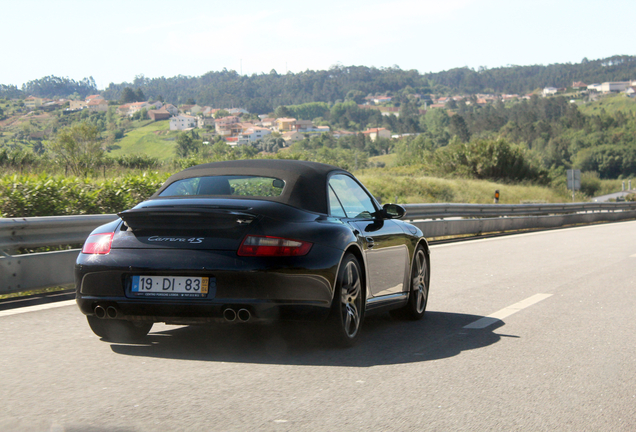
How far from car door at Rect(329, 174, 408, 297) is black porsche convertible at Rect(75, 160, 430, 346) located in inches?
10.2

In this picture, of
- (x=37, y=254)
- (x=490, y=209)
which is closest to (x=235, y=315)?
(x=37, y=254)

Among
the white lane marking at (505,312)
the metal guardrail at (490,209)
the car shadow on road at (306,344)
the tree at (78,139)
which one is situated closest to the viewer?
the car shadow on road at (306,344)

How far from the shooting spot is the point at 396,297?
6.60 m

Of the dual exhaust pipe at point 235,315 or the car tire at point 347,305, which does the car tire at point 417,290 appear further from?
the dual exhaust pipe at point 235,315

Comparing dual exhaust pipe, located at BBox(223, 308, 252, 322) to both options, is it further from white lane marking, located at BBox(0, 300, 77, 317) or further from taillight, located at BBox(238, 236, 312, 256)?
white lane marking, located at BBox(0, 300, 77, 317)

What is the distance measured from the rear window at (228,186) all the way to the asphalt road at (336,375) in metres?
1.00

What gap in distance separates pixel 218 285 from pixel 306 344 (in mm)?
1166

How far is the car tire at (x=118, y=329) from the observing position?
559cm

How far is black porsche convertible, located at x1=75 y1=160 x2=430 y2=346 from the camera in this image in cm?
485

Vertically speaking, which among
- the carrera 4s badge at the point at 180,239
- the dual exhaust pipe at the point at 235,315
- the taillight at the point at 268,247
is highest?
the carrera 4s badge at the point at 180,239

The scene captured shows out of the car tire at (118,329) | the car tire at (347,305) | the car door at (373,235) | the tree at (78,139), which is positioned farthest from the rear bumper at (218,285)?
the tree at (78,139)

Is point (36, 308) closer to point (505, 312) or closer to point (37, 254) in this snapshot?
point (37, 254)

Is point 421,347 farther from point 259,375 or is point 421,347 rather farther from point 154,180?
point 154,180

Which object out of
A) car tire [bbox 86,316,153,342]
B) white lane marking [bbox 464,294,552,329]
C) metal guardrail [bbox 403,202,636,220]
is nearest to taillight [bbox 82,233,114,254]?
car tire [bbox 86,316,153,342]
